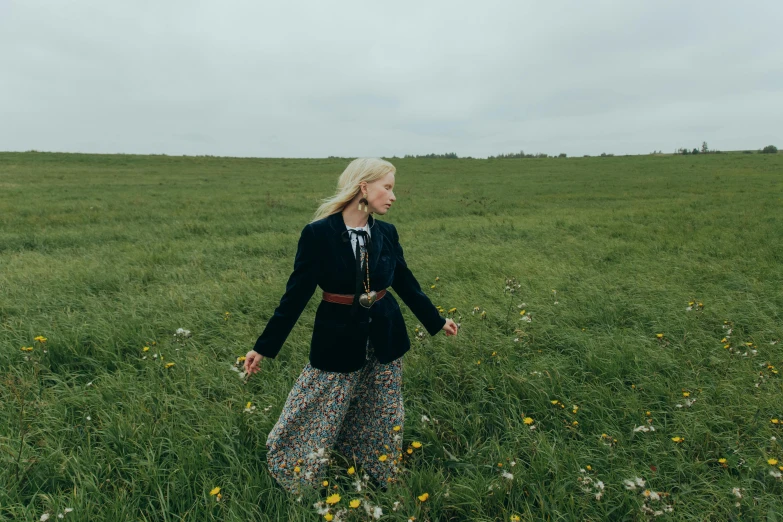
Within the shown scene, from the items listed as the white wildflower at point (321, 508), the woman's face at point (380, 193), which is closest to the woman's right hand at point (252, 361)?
the white wildflower at point (321, 508)

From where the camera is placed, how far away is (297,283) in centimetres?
216

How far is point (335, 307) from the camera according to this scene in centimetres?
222

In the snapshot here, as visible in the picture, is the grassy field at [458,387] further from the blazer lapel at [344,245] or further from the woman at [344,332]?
the blazer lapel at [344,245]

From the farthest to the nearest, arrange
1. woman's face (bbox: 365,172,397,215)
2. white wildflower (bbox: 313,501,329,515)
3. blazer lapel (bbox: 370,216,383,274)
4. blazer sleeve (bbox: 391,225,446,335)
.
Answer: blazer sleeve (bbox: 391,225,446,335) < blazer lapel (bbox: 370,216,383,274) < woman's face (bbox: 365,172,397,215) < white wildflower (bbox: 313,501,329,515)

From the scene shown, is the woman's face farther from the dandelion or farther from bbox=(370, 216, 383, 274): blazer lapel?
the dandelion

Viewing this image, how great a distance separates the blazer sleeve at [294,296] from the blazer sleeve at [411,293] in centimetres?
52

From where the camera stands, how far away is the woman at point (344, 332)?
2.15 meters

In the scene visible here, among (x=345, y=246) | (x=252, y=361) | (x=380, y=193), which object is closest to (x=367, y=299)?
(x=345, y=246)

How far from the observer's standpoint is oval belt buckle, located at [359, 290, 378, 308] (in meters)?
2.16

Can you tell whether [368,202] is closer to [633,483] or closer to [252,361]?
[252,361]

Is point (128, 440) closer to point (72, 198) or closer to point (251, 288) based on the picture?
point (251, 288)

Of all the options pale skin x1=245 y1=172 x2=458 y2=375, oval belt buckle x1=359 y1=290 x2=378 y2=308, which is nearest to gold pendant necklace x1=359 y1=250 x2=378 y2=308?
oval belt buckle x1=359 y1=290 x2=378 y2=308

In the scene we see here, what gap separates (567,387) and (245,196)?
15791 millimetres

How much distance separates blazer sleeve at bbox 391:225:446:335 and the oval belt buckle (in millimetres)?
276
